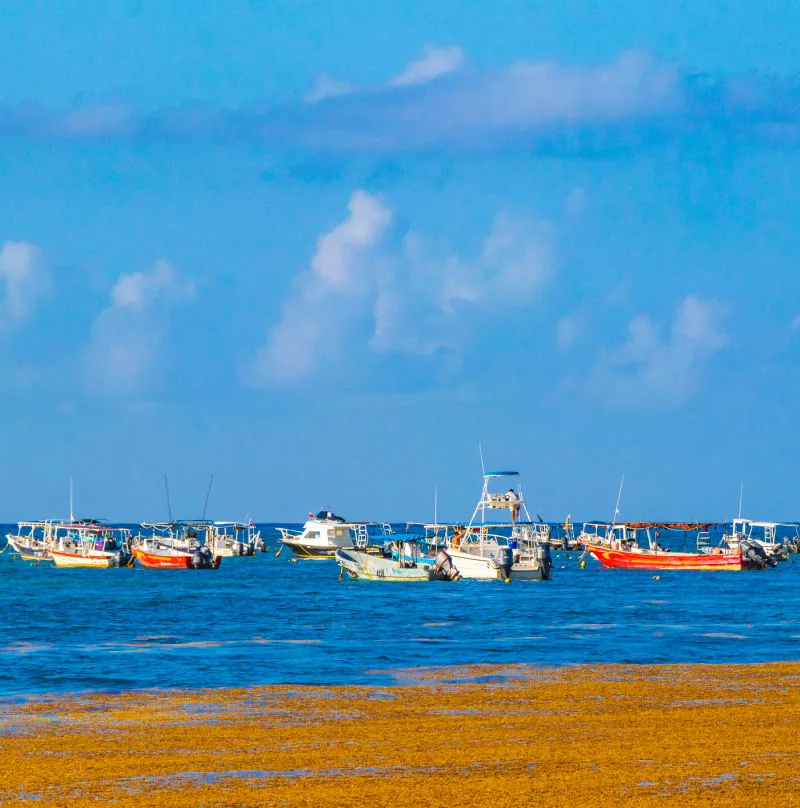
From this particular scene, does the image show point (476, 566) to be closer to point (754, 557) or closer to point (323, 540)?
point (754, 557)

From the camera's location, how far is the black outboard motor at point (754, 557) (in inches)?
4323

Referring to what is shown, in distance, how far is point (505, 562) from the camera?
90.2m

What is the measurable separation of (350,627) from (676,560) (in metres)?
58.5

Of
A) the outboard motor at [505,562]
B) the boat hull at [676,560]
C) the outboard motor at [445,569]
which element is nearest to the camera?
the outboard motor at [445,569]

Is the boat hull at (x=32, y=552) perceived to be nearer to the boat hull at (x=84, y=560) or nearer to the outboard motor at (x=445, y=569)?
the boat hull at (x=84, y=560)

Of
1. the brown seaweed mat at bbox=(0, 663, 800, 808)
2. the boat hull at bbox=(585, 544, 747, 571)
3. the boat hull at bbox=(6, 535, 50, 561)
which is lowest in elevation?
the boat hull at bbox=(6, 535, 50, 561)

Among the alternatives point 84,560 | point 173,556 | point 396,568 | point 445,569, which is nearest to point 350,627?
point 445,569

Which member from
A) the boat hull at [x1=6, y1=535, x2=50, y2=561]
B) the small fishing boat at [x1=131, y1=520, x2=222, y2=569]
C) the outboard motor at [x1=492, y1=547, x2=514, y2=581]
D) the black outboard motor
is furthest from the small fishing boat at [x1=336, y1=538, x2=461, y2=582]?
the boat hull at [x1=6, y1=535, x2=50, y2=561]

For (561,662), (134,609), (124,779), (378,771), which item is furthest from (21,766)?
(134,609)

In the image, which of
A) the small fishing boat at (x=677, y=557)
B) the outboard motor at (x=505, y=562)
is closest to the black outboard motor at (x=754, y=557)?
the small fishing boat at (x=677, y=557)

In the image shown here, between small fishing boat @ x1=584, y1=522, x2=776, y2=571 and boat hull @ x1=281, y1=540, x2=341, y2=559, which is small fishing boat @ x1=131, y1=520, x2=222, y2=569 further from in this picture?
small fishing boat @ x1=584, y1=522, x2=776, y2=571

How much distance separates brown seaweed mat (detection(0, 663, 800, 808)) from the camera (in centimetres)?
1944

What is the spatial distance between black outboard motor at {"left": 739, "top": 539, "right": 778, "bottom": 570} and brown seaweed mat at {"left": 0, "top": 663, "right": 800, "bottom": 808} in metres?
78.8

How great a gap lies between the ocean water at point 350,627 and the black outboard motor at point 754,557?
1046cm
